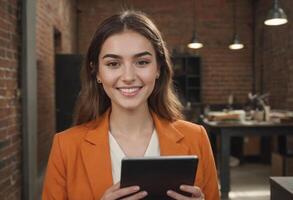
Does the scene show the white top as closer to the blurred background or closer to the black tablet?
the black tablet

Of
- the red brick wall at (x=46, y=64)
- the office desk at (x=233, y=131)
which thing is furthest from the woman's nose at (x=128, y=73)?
Answer: the red brick wall at (x=46, y=64)

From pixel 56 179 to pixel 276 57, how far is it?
6718mm

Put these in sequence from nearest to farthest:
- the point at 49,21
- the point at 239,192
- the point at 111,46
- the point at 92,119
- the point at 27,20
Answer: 1. the point at 111,46
2. the point at 92,119
3. the point at 27,20
4. the point at 239,192
5. the point at 49,21

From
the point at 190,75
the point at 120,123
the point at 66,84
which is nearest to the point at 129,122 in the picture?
the point at 120,123

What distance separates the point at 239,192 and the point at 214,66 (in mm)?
4308

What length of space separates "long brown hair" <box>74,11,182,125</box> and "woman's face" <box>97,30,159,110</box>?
0.04 meters

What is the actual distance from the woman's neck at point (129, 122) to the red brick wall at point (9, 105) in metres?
1.45

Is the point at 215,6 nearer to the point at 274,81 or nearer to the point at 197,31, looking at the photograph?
the point at 197,31

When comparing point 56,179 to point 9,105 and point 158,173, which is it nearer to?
point 158,173

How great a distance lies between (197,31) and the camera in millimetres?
Answer: 8781

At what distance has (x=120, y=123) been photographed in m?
1.62

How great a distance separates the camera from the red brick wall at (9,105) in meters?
2.83

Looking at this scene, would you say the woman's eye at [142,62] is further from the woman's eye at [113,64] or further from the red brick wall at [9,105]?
the red brick wall at [9,105]

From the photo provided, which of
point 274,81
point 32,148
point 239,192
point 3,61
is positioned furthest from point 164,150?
point 274,81
